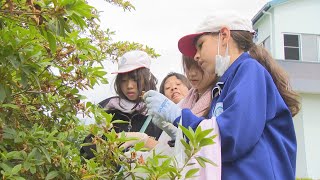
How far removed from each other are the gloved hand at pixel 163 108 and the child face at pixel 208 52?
0.24 metres

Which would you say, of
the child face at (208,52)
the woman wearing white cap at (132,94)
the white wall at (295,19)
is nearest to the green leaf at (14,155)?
the child face at (208,52)

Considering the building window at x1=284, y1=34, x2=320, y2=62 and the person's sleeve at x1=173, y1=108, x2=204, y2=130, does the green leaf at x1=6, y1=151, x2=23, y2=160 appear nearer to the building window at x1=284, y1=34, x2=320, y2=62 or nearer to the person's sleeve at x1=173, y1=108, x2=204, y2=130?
the person's sleeve at x1=173, y1=108, x2=204, y2=130

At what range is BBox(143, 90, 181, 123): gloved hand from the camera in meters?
1.89

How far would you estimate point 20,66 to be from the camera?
1428mm

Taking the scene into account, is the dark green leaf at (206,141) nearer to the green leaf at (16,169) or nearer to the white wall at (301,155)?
the green leaf at (16,169)

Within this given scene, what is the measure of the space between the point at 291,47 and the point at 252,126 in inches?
588

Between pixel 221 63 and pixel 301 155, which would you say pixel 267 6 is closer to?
pixel 301 155

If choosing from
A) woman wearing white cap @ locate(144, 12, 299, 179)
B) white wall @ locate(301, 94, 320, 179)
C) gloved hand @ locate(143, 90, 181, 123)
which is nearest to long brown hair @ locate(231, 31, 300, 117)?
woman wearing white cap @ locate(144, 12, 299, 179)

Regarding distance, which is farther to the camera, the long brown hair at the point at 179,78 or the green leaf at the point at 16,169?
the long brown hair at the point at 179,78

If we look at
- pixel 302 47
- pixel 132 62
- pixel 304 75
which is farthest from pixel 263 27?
pixel 132 62

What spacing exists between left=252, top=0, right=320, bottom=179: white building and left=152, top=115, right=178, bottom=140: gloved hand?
44.8ft

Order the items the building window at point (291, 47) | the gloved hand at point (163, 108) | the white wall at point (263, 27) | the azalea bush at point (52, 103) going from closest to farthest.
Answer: the azalea bush at point (52, 103) < the gloved hand at point (163, 108) < the building window at point (291, 47) < the white wall at point (263, 27)

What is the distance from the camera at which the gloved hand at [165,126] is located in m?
1.98

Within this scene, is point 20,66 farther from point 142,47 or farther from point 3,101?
point 142,47
